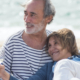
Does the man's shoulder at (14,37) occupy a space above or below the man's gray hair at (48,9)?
below

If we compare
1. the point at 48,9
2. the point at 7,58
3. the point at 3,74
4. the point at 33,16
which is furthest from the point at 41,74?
the point at 48,9

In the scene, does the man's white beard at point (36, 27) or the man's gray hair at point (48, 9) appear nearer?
the man's white beard at point (36, 27)

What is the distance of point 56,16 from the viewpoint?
14.2 meters

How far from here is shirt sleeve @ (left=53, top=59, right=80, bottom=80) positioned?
198 cm

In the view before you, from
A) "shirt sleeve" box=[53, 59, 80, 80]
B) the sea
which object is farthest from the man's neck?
the sea

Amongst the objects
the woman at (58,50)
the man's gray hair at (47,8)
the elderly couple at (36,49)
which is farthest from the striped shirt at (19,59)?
the man's gray hair at (47,8)

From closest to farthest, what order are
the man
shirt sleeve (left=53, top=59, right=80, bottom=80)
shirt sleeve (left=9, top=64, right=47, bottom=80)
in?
shirt sleeve (left=53, top=59, right=80, bottom=80) → shirt sleeve (left=9, top=64, right=47, bottom=80) → the man

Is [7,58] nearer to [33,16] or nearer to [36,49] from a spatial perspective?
[36,49]

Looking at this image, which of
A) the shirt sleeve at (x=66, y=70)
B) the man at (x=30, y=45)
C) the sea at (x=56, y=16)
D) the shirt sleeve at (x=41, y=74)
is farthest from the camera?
the sea at (x=56, y=16)

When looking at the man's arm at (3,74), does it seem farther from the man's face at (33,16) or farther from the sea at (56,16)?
the sea at (56,16)

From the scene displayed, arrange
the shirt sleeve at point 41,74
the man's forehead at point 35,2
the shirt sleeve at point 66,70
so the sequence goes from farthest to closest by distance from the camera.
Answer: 1. the man's forehead at point 35,2
2. the shirt sleeve at point 41,74
3. the shirt sleeve at point 66,70

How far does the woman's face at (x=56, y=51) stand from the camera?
2.45 meters

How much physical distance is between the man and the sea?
356 inches

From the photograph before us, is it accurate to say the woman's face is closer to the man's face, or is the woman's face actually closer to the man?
the man
